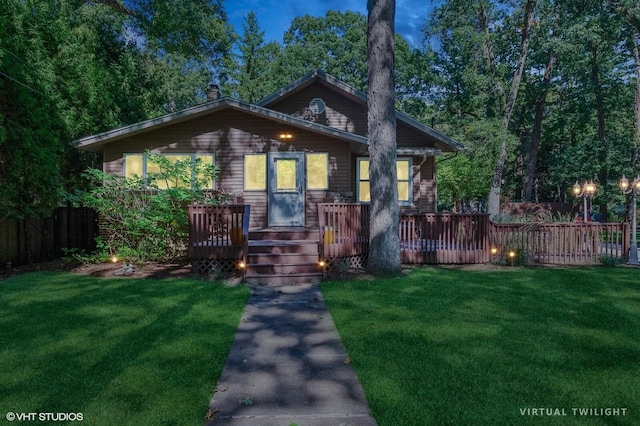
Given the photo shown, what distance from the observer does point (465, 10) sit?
24.4 meters

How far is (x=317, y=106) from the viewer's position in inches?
548

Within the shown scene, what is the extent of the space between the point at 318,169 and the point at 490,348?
795cm

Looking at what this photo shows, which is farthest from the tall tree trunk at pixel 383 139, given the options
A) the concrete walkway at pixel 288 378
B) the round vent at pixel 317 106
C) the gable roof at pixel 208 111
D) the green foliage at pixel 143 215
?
the round vent at pixel 317 106

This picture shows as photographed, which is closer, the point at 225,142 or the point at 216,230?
the point at 216,230

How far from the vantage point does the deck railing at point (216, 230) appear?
Result: 8180 millimetres

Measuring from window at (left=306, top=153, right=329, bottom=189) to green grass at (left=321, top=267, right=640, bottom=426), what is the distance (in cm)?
473

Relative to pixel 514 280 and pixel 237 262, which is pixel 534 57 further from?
pixel 237 262

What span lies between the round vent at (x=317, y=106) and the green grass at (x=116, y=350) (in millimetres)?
8867

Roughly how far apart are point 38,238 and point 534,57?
28501 mm

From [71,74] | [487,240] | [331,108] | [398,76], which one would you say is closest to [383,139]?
[487,240]

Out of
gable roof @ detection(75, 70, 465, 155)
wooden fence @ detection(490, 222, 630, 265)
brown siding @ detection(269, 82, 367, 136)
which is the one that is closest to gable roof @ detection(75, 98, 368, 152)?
gable roof @ detection(75, 70, 465, 155)

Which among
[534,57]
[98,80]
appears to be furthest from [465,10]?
[98,80]

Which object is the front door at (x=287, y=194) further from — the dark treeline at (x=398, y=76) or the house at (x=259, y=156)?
the dark treeline at (x=398, y=76)

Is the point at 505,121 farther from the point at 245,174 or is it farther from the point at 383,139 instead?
the point at 245,174
